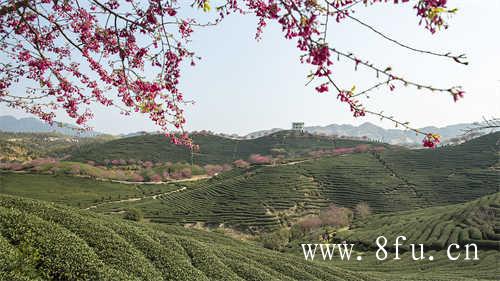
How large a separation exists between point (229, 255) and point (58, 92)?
7018mm

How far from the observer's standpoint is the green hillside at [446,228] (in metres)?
31.2

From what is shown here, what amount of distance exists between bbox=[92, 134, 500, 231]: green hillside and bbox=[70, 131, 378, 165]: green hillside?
32248mm

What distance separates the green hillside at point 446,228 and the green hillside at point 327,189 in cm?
1257

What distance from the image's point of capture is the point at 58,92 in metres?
5.65

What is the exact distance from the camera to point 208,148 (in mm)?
114250

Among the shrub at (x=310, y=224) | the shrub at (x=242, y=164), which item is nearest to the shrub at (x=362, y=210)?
the shrub at (x=310, y=224)

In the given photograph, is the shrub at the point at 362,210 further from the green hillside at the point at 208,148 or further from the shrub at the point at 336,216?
the green hillside at the point at 208,148

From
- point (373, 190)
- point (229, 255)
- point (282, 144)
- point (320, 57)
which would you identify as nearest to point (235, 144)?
point (282, 144)

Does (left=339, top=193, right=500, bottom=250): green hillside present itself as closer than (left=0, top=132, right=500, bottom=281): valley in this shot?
No

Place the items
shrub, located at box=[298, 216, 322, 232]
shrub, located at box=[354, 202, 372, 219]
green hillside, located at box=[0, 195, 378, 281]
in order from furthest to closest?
1. shrub, located at box=[354, 202, 372, 219]
2. shrub, located at box=[298, 216, 322, 232]
3. green hillside, located at box=[0, 195, 378, 281]

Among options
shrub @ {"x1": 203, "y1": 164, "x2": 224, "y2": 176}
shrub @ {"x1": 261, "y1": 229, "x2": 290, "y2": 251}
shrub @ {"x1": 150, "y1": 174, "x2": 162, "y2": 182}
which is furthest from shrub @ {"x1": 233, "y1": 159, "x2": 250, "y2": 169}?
shrub @ {"x1": 261, "y1": 229, "x2": 290, "y2": 251}

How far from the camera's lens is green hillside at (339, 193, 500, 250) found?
3120cm

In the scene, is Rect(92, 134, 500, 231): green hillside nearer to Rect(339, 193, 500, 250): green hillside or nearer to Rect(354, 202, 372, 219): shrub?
Rect(354, 202, 372, 219): shrub

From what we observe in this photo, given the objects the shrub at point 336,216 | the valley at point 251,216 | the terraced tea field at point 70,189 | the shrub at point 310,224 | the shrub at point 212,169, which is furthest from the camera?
the shrub at point 212,169
